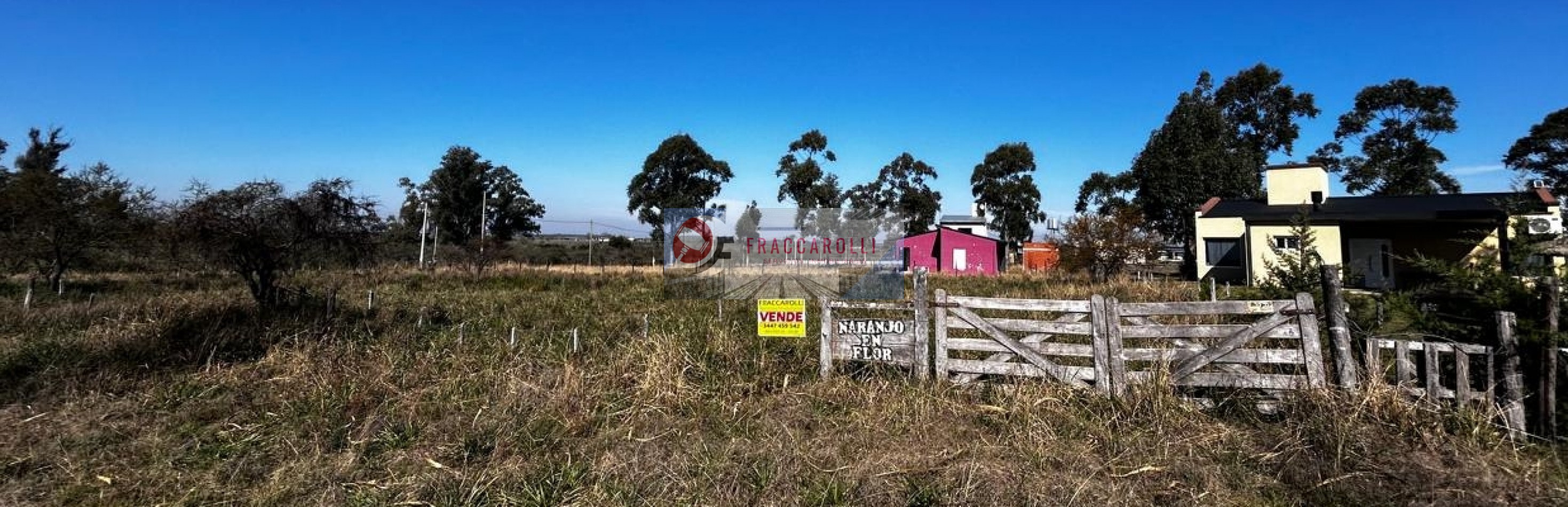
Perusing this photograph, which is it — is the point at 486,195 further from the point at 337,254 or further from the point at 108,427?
the point at 108,427

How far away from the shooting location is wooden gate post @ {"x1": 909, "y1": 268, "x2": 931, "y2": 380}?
5.95 m

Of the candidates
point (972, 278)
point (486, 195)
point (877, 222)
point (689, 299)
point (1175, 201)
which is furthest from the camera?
point (486, 195)

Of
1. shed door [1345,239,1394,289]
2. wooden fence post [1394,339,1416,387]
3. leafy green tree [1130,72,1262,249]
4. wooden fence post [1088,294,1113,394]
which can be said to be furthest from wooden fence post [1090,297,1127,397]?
leafy green tree [1130,72,1262,249]

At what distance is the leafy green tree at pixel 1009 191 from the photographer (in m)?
47.2

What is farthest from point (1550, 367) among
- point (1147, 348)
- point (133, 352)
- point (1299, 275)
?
point (133, 352)

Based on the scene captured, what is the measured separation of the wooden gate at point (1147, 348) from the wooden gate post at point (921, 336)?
10 cm

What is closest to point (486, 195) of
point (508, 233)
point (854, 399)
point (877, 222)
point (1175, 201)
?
point (508, 233)

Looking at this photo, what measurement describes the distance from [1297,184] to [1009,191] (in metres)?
21.8

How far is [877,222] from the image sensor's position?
44.0m

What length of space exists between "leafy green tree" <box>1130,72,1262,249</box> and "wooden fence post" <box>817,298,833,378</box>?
31265 mm

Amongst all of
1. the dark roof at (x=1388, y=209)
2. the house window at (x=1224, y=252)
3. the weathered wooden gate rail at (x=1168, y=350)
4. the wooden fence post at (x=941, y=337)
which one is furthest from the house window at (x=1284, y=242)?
the wooden fence post at (x=941, y=337)

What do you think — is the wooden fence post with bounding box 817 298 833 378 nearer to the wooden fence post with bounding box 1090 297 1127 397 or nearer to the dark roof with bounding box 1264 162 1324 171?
the wooden fence post with bounding box 1090 297 1127 397

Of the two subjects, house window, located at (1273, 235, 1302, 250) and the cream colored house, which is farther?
house window, located at (1273, 235, 1302, 250)

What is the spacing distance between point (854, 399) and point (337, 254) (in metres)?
9.71
